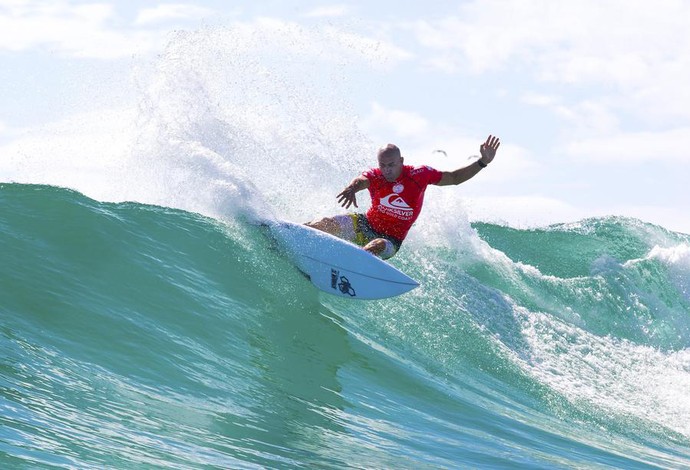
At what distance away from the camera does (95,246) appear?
8438 millimetres

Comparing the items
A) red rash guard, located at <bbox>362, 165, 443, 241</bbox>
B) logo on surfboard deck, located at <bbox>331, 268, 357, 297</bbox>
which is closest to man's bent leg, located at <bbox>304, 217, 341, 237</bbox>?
red rash guard, located at <bbox>362, 165, 443, 241</bbox>

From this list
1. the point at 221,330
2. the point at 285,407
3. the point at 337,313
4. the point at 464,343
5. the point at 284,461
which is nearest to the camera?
the point at 284,461

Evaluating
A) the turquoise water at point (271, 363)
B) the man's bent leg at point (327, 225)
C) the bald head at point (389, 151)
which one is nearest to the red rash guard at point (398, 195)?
the bald head at point (389, 151)

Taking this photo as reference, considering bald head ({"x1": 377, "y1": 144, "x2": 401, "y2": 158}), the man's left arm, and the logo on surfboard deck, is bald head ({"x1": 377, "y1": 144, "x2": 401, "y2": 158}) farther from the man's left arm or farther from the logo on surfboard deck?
the logo on surfboard deck

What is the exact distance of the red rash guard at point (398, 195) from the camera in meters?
8.90

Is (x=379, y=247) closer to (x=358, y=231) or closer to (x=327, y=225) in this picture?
(x=358, y=231)

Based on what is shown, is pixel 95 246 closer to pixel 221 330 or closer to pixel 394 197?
pixel 221 330

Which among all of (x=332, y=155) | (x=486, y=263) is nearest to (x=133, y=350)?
(x=332, y=155)

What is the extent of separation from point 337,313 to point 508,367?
223 cm

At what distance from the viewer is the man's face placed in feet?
28.2

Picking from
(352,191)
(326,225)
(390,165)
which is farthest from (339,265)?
(390,165)

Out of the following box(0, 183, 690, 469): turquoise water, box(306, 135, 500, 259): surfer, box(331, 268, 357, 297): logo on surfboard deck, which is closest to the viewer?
box(0, 183, 690, 469): turquoise water

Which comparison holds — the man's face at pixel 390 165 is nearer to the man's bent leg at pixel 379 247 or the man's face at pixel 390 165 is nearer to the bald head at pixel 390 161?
the bald head at pixel 390 161

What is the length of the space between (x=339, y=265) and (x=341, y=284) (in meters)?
0.22
